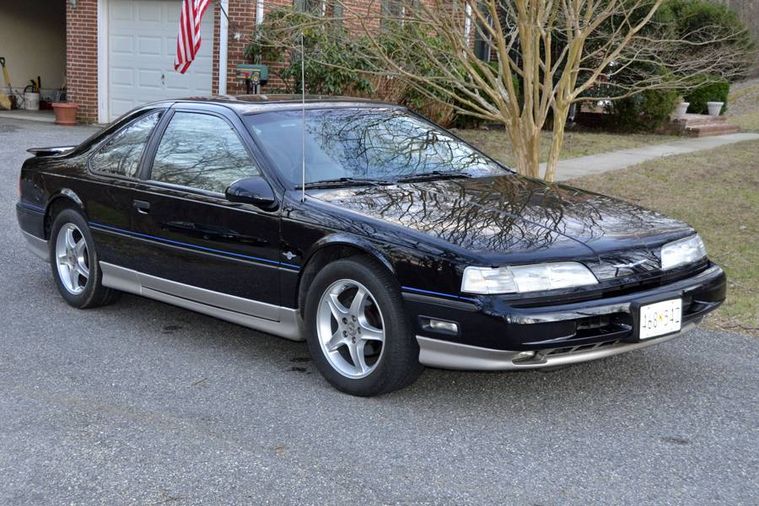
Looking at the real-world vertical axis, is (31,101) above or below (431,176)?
below

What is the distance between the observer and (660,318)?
169 inches

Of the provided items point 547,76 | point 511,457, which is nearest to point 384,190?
point 511,457

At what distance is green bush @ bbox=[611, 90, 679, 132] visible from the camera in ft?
55.3

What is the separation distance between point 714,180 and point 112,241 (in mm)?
8667

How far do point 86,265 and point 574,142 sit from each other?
441 inches

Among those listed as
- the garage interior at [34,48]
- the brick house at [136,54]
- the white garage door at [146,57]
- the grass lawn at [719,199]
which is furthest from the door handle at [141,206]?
the garage interior at [34,48]

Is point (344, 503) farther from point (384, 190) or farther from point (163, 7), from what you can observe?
point (163, 7)

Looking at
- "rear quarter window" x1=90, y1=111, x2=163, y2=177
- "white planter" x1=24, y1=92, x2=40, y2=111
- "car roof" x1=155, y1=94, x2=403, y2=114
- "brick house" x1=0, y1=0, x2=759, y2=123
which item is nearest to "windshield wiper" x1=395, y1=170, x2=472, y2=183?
"car roof" x1=155, y1=94, x2=403, y2=114

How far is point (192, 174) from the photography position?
5.35 meters

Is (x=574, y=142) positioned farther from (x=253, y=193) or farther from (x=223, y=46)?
(x=253, y=193)

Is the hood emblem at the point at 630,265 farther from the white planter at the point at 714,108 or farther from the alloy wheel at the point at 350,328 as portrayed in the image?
the white planter at the point at 714,108

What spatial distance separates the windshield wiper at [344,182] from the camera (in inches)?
194

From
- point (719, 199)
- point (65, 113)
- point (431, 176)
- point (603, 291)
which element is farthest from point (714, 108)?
point (603, 291)

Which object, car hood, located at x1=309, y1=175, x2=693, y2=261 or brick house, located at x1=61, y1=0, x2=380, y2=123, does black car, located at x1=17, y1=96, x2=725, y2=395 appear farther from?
brick house, located at x1=61, y1=0, x2=380, y2=123
